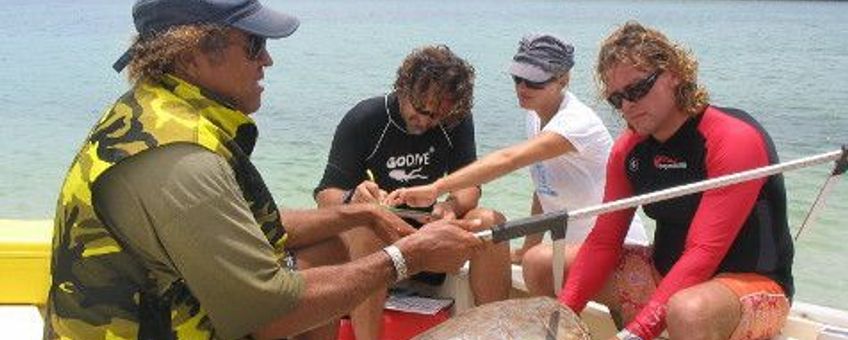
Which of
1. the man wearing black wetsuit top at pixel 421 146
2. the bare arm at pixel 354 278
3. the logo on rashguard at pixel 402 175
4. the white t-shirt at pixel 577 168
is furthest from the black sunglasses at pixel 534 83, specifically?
the bare arm at pixel 354 278

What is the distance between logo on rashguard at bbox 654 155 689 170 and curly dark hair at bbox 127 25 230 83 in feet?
6.10

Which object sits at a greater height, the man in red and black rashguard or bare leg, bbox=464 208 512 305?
the man in red and black rashguard

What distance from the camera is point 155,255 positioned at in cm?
255

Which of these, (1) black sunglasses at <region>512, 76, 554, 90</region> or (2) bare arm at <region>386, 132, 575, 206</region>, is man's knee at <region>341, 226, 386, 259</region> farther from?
(1) black sunglasses at <region>512, 76, 554, 90</region>

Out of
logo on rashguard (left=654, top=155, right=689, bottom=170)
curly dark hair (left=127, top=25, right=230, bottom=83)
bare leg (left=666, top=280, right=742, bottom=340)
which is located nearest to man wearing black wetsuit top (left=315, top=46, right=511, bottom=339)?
logo on rashguard (left=654, top=155, right=689, bottom=170)

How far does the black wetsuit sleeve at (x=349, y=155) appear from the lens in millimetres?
4902

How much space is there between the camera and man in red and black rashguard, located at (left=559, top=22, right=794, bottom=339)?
3521mm

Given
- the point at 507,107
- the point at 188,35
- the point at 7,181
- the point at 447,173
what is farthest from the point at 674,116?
the point at 507,107

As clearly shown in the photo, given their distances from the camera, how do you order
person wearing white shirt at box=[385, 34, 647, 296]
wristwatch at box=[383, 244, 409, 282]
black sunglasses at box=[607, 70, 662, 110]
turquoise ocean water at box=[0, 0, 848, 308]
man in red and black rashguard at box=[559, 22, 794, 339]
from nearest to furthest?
wristwatch at box=[383, 244, 409, 282], man in red and black rashguard at box=[559, 22, 794, 339], black sunglasses at box=[607, 70, 662, 110], person wearing white shirt at box=[385, 34, 647, 296], turquoise ocean water at box=[0, 0, 848, 308]

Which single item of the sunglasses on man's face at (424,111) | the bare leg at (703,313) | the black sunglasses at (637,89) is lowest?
the bare leg at (703,313)

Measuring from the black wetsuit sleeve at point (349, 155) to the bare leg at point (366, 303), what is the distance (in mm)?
540

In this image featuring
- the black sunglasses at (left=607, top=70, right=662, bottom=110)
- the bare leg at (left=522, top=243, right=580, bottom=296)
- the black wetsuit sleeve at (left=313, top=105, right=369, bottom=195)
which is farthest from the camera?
the black wetsuit sleeve at (left=313, top=105, right=369, bottom=195)

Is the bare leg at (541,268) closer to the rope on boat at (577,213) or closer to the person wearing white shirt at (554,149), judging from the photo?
the person wearing white shirt at (554,149)

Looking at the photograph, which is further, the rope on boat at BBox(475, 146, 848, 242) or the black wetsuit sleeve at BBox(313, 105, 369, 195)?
the black wetsuit sleeve at BBox(313, 105, 369, 195)
